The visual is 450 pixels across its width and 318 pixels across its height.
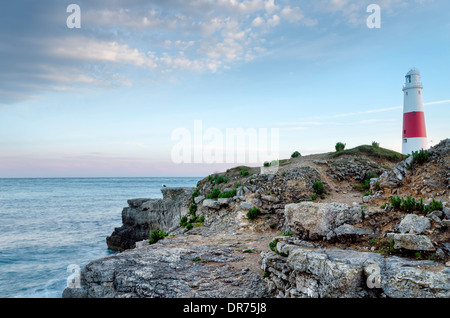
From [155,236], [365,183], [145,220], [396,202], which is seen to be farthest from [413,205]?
[145,220]

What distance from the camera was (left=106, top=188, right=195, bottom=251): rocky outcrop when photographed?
1229 inches

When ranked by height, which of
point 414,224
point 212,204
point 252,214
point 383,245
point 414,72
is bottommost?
point 252,214

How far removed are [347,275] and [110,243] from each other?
3063 centimetres

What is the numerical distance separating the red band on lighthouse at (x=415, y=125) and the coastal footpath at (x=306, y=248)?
17.9 meters

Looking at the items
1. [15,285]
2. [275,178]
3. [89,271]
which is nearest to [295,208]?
[275,178]

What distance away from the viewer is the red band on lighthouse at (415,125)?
101ft

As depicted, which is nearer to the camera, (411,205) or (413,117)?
(411,205)

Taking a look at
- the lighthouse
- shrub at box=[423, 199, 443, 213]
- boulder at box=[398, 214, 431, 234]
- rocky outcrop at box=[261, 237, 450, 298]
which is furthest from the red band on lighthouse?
rocky outcrop at box=[261, 237, 450, 298]

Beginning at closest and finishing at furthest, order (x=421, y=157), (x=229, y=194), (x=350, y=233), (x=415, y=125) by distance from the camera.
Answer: (x=350, y=233) < (x=421, y=157) < (x=229, y=194) < (x=415, y=125)

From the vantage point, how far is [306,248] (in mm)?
9359

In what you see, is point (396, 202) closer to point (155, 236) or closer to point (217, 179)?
point (155, 236)

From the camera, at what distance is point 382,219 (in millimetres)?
10062

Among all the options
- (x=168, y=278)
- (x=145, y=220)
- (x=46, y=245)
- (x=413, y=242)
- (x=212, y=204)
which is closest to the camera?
(x=413, y=242)

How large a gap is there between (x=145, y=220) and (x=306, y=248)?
26.6 meters
